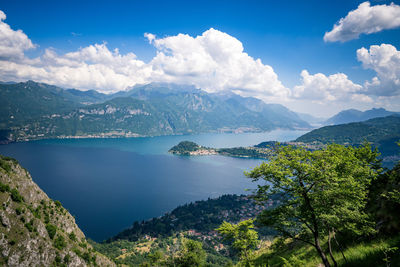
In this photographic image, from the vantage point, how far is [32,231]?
3331 cm

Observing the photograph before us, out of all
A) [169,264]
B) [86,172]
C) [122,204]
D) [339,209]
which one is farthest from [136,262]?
[86,172]

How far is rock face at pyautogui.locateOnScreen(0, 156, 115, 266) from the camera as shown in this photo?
1187 inches

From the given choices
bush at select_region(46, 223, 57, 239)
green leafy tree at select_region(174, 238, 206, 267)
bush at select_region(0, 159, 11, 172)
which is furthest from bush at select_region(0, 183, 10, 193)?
green leafy tree at select_region(174, 238, 206, 267)

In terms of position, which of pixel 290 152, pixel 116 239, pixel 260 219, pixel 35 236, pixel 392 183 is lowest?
pixel 116 239

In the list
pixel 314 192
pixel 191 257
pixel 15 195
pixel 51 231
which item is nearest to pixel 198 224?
pixel 191 257

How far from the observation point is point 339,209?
28.7ft

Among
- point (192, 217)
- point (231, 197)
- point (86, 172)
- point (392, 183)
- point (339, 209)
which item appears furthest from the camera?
point (86, 172)

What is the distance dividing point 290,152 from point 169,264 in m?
40.3

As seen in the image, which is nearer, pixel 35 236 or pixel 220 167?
pixel 35 236

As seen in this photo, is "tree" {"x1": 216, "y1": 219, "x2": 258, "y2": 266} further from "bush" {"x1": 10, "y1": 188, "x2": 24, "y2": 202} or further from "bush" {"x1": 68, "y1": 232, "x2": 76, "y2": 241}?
"bush" {"x1": 68, "y1": 232, "x2": 76, "y2": 241}

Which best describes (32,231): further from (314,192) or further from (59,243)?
(314,192)

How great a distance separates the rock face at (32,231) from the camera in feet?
98.9

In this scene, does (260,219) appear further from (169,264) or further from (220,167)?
(220,167)

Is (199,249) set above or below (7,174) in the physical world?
below
